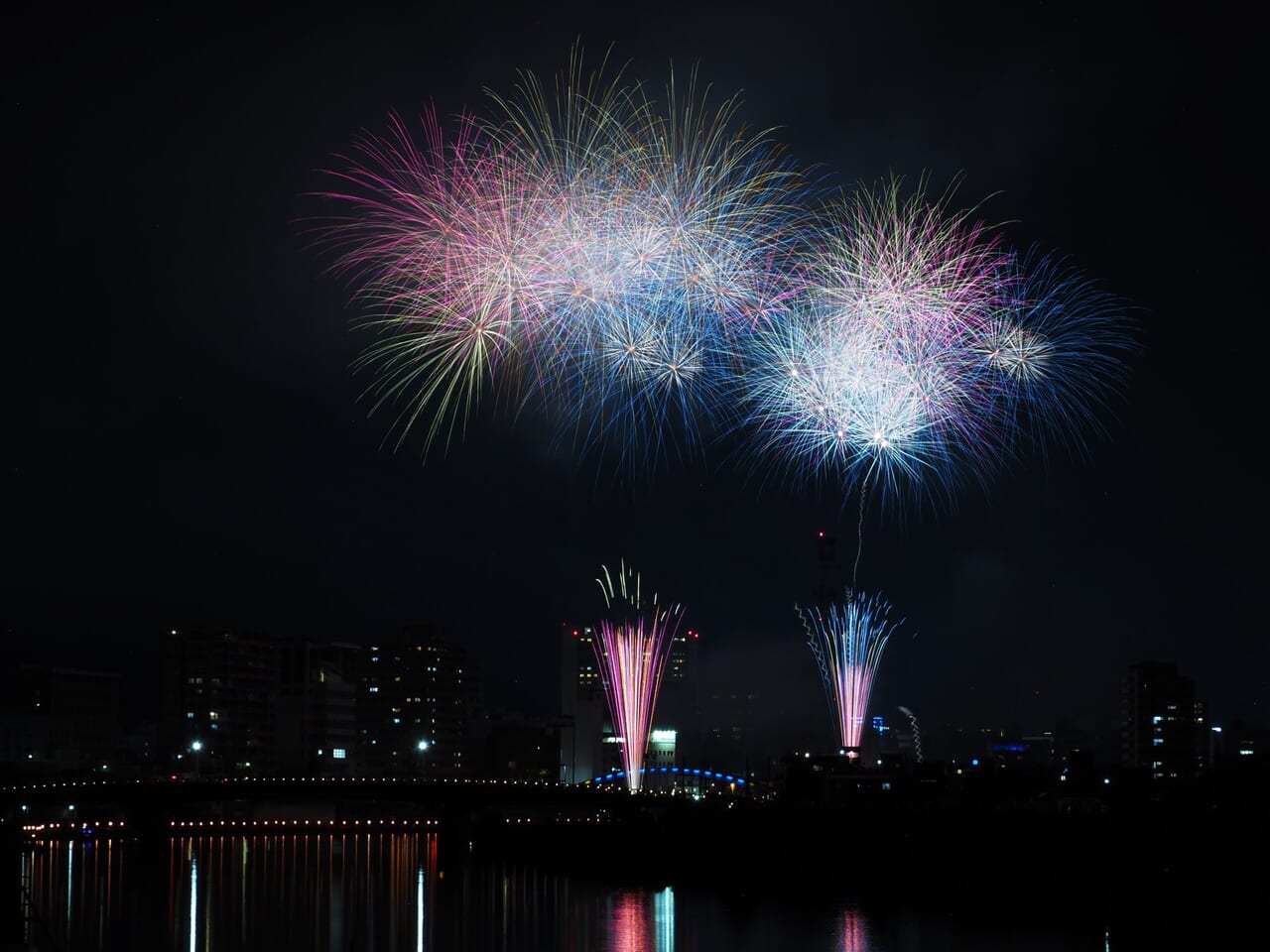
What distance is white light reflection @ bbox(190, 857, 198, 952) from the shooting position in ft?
191

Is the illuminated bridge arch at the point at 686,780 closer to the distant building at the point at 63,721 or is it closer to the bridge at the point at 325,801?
the bridge at the point at 325,801

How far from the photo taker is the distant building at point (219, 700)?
175675 millimetres

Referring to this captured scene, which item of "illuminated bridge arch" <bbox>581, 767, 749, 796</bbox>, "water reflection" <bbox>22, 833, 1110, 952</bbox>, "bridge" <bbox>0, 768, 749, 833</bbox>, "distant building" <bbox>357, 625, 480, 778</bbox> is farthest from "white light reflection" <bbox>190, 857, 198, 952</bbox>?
"distant building" <bbox>357, 625, 480, 778</bbox>

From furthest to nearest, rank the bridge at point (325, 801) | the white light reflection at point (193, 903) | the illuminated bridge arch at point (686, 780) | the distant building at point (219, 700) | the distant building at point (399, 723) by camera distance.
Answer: the distant building at point (399, 723), the distant building at point (219, 700), the illuminated bridge arch at point (686, 780), the bridge at point (325, 801), the white light reflection at point (193, 903)

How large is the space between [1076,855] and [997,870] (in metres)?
4.34

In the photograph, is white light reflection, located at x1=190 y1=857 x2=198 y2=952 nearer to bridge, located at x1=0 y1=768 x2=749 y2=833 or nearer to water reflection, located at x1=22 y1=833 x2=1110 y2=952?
water reflection, located at x1=22 y1=833 x2=1110 y2=952

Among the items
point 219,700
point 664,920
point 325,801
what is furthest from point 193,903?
point 219,700

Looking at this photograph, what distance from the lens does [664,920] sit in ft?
223

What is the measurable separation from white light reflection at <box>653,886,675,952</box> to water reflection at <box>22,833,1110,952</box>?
9cm

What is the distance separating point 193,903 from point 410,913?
33.1 feet

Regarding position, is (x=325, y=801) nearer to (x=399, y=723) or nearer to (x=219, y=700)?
(x=219, y=700)

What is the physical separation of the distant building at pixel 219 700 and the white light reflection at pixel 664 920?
102543 mm

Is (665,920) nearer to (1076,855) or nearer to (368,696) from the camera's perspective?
(1076,855)

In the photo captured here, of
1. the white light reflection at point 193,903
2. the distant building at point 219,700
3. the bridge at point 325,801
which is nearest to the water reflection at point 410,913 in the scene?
the white light reflection at point 193,903
